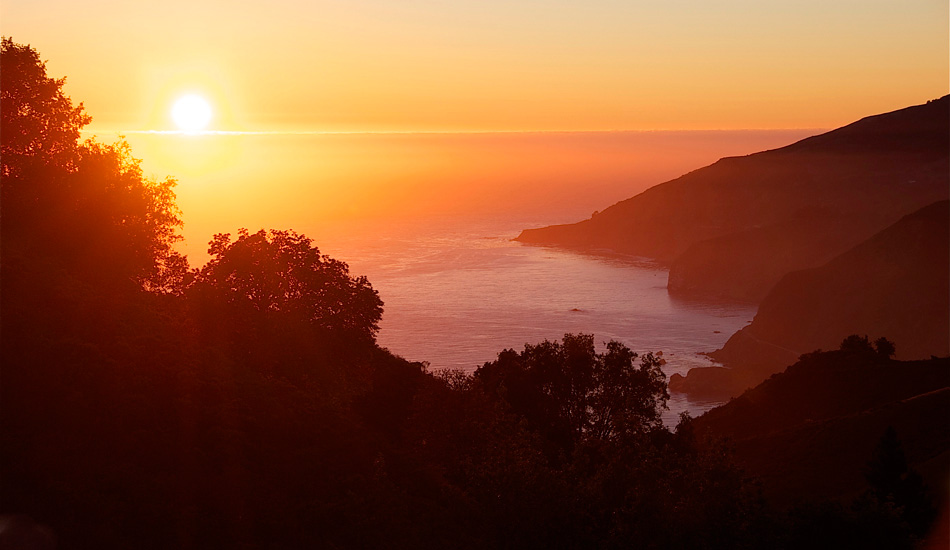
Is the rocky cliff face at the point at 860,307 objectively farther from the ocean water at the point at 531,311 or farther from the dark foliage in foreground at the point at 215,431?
the dark foliage in foreground at the point at 215,431

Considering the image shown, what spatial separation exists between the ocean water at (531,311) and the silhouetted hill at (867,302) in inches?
352

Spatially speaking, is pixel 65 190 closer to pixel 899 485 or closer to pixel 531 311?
pixel 899 485

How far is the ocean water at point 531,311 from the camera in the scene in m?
109

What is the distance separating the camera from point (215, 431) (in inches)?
629

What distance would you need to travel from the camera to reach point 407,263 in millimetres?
188375

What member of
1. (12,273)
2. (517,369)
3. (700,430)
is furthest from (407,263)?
(12,273)

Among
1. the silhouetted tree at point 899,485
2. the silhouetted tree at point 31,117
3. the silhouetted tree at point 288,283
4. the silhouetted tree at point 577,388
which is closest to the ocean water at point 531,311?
the silhouetted tree at point 577,388

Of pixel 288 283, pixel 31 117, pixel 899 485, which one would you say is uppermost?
pixel 31 117

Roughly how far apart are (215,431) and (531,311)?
123 metres

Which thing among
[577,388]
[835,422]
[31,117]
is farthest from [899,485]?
[31,117]

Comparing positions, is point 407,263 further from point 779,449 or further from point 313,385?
point 313,385

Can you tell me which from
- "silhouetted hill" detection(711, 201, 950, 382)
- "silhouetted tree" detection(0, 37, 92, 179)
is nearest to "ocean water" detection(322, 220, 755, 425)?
"silhouetted hill" detection(711, 201, 950, 382)

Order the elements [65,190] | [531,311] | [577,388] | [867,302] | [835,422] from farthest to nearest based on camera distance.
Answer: [531,311] < [867,302] < [835,422] < [577,388] < [65,190]

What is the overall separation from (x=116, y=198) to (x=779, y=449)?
30.8 m
